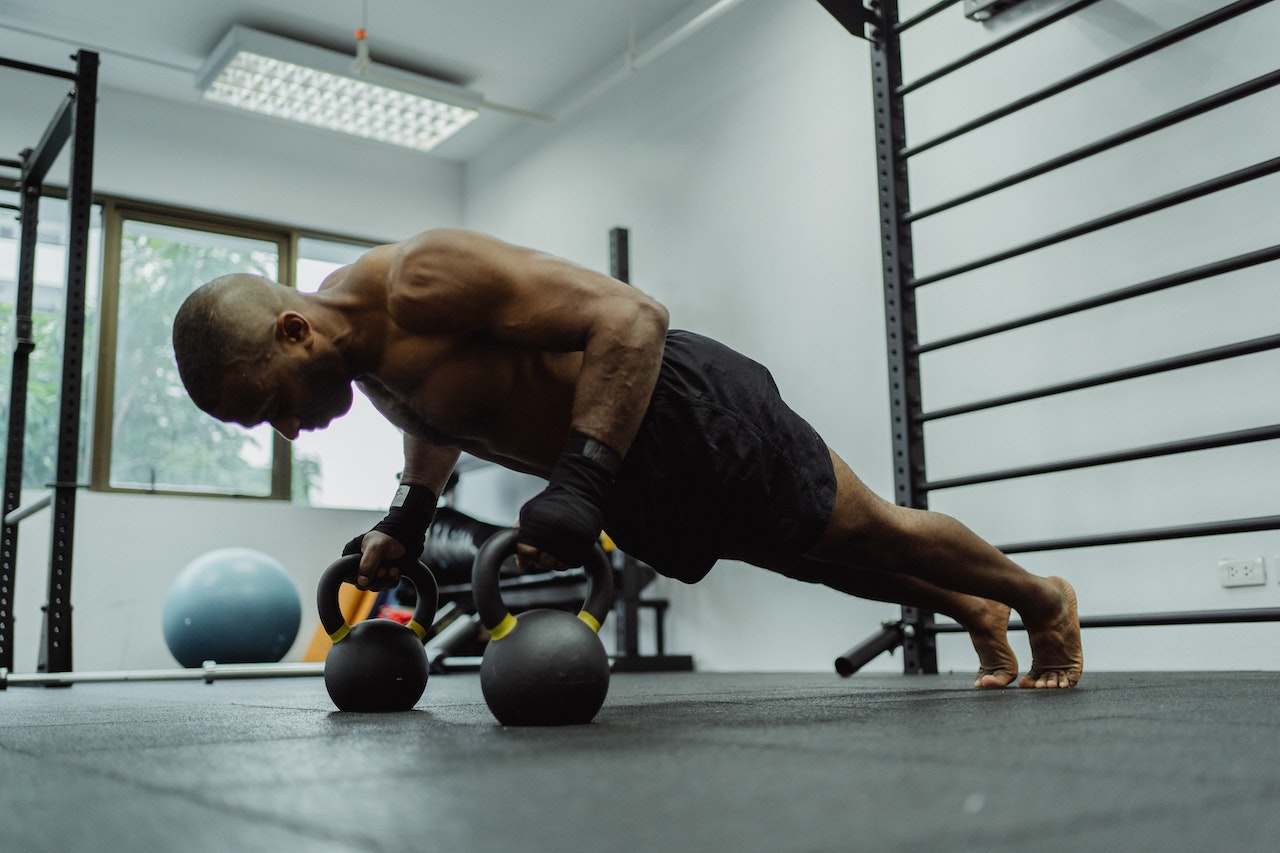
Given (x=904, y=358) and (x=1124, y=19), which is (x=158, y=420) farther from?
(x=1124, y=19)

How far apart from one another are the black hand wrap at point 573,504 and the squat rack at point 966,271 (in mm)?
1709

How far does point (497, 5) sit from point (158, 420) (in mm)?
2876

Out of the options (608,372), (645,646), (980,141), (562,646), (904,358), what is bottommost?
(645,646)

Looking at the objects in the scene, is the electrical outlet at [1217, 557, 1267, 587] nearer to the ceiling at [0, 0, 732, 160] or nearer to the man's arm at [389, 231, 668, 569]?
the man's arm at [389, 231, 668, 569]

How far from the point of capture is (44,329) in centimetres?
612

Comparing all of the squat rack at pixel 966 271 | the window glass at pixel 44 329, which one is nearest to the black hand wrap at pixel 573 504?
the squat rack at pixel 966 271

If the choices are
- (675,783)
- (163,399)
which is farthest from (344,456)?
(675,783)

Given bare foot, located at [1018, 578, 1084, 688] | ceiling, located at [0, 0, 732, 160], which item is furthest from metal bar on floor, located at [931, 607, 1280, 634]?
ceiling, located at [0, 0, 732, 160]

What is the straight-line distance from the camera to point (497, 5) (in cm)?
527

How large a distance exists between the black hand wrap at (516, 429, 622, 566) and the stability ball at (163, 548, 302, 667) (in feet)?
12.8

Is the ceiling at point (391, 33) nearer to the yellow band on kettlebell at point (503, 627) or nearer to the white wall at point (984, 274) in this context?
the white wall at point (984, 274)

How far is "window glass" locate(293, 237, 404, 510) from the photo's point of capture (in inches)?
253

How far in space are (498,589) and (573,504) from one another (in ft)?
Result: 0.50

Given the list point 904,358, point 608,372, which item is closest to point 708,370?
point 608,372
